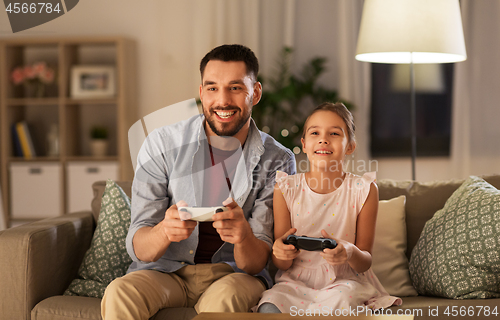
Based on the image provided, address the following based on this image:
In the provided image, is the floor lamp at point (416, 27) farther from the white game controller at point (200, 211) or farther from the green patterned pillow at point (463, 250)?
the white game controller at point (200, 211)

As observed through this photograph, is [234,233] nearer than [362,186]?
Yes

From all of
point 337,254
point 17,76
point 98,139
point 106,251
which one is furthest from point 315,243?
point 17,76

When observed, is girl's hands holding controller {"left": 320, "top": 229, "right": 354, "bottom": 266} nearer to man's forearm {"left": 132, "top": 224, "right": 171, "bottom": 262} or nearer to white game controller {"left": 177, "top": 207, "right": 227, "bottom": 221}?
white game controller {"left": 177, "top": 207, "right": 227, "bottom": 221}

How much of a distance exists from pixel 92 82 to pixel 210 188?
2.48 m

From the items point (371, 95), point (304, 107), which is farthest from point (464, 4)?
point (304, 107)

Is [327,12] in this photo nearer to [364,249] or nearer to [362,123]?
[362,123]

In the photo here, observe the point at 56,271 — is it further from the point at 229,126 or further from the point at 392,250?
the point at 392,250

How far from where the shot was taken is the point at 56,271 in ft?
5.61

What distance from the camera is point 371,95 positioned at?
3.88m

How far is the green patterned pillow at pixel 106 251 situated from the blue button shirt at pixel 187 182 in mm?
183

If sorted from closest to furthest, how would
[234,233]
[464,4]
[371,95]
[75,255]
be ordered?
[234,233]
[75,255]
[464,4]
[371,95]

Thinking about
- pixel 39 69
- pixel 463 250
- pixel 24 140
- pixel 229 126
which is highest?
pixel 39 69

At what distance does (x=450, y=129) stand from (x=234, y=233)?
3029mm

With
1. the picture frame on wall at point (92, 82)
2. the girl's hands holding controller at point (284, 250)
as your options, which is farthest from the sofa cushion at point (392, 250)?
the picture frame on wall at point (92, 82)
